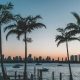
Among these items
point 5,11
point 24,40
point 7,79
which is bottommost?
point 7,79

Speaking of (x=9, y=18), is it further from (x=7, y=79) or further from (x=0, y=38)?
(x=7, y=79)

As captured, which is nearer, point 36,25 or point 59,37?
point 36,25

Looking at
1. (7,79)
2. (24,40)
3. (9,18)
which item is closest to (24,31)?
(24,40)

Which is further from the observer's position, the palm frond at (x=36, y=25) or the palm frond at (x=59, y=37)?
the palm frond at (x=59, y=37)

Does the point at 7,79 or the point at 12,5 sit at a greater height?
the point at 12,5

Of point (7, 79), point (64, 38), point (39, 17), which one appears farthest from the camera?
point (64, 38)

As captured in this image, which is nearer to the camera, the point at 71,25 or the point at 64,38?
the point at 71,25

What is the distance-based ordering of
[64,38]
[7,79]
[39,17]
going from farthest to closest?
[64,38], [39,17], [7,79]

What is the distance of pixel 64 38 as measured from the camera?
60.1 m

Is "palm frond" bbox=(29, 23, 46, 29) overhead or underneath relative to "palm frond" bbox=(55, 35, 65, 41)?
overhead

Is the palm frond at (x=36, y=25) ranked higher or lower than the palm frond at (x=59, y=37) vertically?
higher

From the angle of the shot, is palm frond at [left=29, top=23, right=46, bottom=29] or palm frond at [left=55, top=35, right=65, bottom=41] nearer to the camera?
palm frond at [left=29, top=23, right=46, bottom=29]

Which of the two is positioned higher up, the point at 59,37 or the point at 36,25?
the point at 36,25

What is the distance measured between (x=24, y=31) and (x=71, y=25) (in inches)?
260
